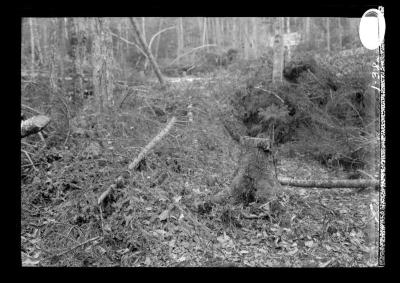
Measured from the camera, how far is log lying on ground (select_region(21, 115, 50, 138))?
3.64 metres

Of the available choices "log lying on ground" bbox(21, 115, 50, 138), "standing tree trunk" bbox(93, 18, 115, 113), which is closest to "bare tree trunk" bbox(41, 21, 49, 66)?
"standing tree trunk" bbox(93, 18, 115, 113)

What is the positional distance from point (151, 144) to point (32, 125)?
1308mm

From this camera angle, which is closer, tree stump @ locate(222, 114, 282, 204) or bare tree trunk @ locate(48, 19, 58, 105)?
tree stump @ locate(222, 114, 282, 204)

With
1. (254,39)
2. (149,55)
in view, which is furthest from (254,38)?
(149,55)

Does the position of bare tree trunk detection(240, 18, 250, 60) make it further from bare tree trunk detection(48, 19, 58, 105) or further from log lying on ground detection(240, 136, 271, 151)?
bare tree trunk detection(48, 19, 58, 105)

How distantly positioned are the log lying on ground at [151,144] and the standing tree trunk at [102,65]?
32.2 inches

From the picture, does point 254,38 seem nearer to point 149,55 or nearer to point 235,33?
point 235,33

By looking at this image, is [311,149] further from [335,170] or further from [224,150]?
[224,150]

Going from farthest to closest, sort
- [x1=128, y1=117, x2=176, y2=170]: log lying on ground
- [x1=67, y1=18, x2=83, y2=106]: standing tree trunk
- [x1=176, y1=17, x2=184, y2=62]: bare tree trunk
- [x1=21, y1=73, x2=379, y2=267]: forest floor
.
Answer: [x1=67, y1=18, x2=83, y2=106]: standing tree trunk
[x1=176, y1=17, x2=184, y2=62]: bare tree trunk
[x1=128, y1=117, x2=176, y2=170]: log lying on ground
[x1=21, y1=73, x2=379, y2=267]: forest floor

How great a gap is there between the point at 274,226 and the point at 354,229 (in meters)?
0.82

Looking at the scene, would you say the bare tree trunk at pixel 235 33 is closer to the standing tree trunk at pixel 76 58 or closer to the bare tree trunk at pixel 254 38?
the bare tree trunk at pixel 254 38

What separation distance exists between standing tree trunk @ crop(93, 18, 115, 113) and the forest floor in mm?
670

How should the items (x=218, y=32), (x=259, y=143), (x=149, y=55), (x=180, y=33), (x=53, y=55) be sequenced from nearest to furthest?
(x=259, y=143)
(x=180, y=33)
(x=218, y=32)
(x=53, y=55)
(x=149, y=55)

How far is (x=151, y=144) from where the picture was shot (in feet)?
13.7
